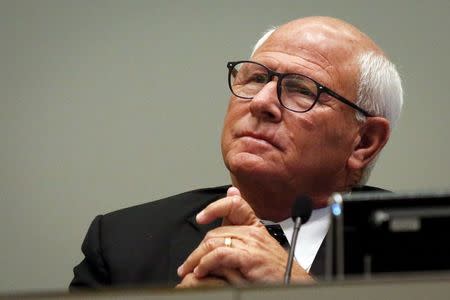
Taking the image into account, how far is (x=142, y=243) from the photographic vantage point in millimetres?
2584

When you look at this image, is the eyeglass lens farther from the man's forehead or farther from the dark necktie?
the dark necktie

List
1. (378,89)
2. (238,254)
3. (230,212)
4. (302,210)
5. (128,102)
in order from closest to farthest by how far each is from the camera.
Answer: (302,210) → (238,254) → (230,212) → (378,89) → (128,102)

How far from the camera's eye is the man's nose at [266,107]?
2592mm

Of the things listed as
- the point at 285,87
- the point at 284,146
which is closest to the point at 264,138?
the point at 284,146

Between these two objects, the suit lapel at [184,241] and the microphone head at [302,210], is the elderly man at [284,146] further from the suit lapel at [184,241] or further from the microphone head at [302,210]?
the microphone head at [302,210]

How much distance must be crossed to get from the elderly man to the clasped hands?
0.14m

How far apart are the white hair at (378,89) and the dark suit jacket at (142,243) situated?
1.47 feet

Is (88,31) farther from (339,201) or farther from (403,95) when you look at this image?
(339,201)

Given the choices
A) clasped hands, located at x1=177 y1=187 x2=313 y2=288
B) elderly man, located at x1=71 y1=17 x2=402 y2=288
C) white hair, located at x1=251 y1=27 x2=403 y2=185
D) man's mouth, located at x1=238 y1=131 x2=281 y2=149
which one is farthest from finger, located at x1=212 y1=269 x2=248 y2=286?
white hair, located at x1=251 y1=27 x2=403 y2=185

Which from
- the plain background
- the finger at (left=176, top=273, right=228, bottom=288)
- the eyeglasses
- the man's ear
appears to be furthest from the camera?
the plain background

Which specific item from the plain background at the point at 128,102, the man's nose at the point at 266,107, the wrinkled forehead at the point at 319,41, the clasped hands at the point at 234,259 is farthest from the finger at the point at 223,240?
the plain background at the point at 128,102

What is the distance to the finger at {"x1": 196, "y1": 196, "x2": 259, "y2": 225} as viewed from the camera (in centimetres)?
227

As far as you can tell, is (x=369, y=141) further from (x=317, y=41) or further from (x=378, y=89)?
(x=317, y=41)

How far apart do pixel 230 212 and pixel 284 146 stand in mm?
335
